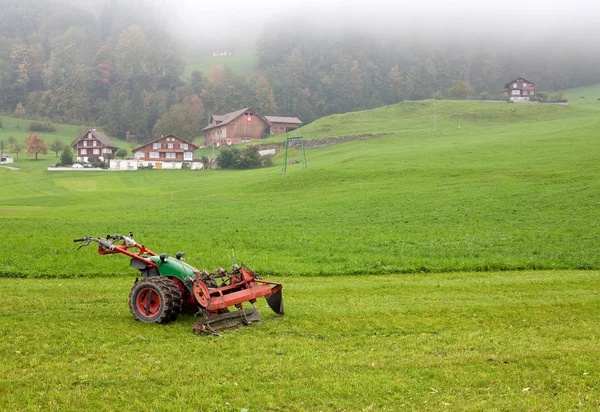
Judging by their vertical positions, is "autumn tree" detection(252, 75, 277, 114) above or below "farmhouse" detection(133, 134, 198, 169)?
above

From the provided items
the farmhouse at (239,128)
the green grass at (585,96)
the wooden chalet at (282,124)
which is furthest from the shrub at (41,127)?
the green grass at (585,96)

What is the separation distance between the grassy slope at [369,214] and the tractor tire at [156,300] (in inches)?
293

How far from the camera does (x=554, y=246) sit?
2384cm

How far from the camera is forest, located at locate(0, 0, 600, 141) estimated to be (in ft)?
566

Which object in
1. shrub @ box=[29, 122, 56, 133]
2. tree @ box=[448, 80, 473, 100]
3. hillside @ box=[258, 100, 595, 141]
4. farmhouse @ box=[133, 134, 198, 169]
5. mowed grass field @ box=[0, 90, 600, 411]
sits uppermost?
tree @ box=[448, 80, 473, 100]

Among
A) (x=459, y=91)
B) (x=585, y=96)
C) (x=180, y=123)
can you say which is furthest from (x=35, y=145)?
(x=585, y=96)

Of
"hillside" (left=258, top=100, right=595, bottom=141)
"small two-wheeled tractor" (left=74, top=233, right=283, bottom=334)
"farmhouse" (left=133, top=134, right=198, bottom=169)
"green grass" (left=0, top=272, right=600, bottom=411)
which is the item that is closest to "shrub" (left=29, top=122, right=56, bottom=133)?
"farmhouse" (left=133, top=134, right=198, bottom=169)

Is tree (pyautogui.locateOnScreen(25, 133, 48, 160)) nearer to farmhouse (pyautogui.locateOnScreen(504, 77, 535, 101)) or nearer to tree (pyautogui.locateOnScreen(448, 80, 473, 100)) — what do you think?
tree (pyautogui.locateOnScreen(448, 80, 473, 100))

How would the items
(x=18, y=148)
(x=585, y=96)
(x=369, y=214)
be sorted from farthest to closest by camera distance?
(x=585, y=96) < (x=18, y=148) < (x=369, y=214)

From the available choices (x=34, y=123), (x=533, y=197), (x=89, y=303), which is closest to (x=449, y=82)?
(x=34, y=123)

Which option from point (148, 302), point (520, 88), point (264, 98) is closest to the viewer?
point (148, 302)

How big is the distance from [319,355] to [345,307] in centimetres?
396

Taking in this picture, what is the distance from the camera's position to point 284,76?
18112cm

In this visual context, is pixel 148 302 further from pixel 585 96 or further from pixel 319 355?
pixel 585 96
